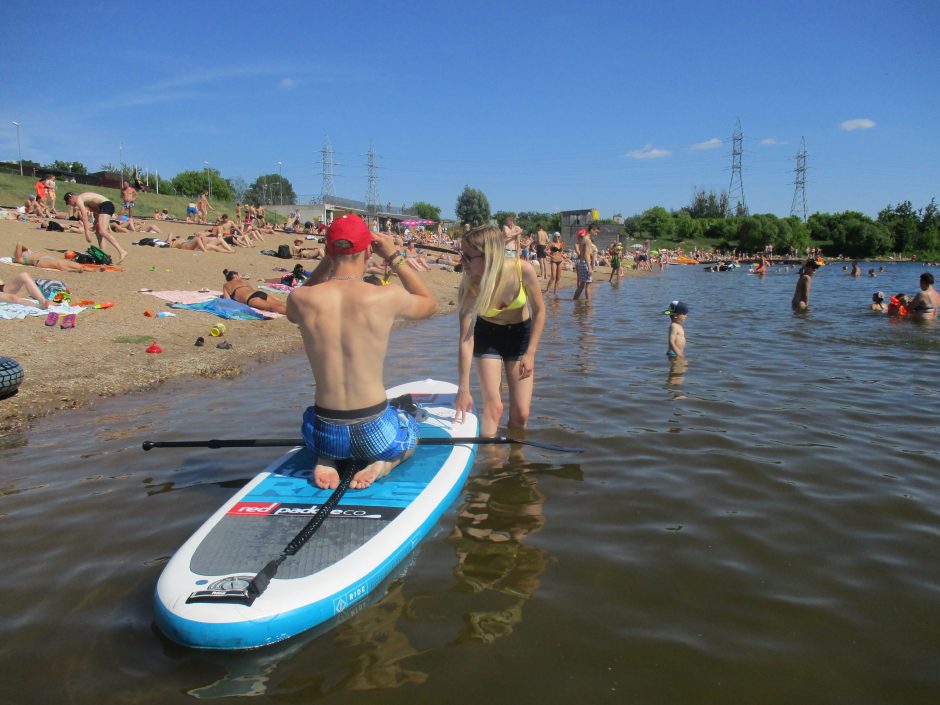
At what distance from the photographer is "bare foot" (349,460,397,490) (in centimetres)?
338

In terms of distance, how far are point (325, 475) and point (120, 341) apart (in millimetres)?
6074

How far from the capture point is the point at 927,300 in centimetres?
1221

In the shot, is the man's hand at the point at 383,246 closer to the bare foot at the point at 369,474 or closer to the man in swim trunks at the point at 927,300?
the bare foot at the point at 369,474

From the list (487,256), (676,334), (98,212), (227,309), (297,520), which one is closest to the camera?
(297,520)

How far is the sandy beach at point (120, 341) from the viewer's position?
6.25 m

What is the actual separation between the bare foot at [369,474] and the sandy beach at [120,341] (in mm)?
3666

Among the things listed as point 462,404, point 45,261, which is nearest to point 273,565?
point 462,404

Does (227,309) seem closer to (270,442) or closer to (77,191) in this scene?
(270,442)

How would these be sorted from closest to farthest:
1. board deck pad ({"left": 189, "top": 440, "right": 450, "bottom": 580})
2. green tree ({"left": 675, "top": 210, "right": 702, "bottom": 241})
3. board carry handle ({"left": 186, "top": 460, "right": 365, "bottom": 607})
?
board carry handle ({"left": 186, "top": 460, "right": 365, "bottom": 607}), board deck pad ({"left": 189, "top": 440, "right": 450, "bottom": 580}), green tree ({"left": 675, "top": 210, "right": 702, "bottom": 241})

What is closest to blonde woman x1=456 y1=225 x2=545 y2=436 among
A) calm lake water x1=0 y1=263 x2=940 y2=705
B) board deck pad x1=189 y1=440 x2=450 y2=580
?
calm lake water x1=0 y1=263 x2=940 y2=705

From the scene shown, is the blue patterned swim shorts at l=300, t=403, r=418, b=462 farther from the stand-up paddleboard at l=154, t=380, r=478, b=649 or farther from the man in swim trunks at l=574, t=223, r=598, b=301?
the man in swim trunks at l=574, t=223, r=598, b=301

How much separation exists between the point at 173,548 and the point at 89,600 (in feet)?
1.67

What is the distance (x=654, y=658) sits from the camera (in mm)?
2428

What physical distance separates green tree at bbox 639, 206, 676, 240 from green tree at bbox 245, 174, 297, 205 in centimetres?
5053
